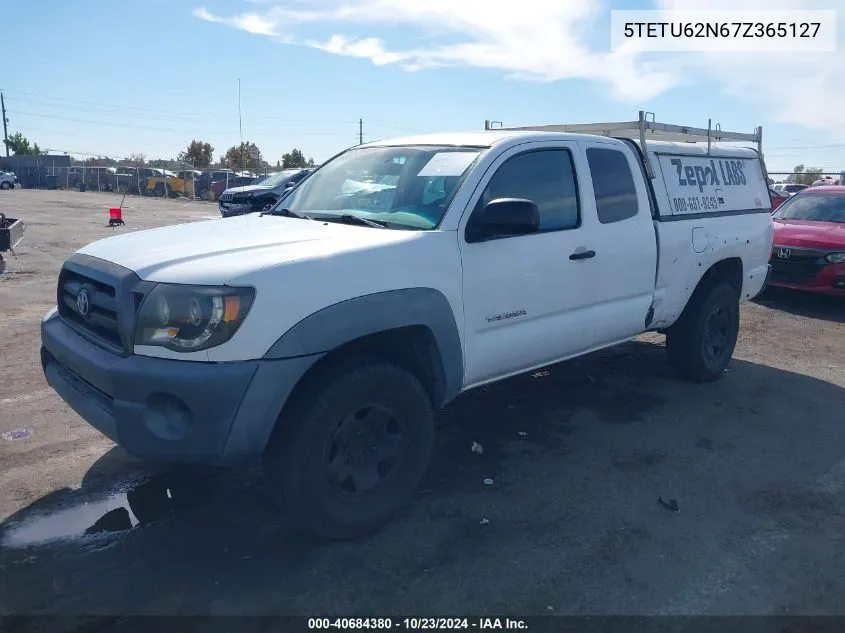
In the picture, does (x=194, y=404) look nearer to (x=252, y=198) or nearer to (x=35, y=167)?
(x=252, y=198)

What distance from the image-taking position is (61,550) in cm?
336

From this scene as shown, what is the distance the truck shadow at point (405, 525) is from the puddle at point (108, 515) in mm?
10

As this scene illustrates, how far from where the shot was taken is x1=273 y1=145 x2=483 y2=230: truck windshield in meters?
3.90

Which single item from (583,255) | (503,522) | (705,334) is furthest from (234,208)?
(503,522)

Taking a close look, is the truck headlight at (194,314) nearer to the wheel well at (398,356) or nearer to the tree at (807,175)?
the wheel well at (398,356)

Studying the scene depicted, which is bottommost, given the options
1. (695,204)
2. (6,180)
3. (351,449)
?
(351,449)

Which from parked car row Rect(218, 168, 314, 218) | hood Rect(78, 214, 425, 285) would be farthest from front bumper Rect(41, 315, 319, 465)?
parked car row Rect(218, 168, 314, 218)

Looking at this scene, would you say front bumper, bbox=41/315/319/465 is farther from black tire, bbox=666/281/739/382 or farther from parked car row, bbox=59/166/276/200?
parked car row, bbox=59/166/276/200

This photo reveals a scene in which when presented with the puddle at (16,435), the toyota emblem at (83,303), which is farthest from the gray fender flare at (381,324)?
the puddle at (16,435)

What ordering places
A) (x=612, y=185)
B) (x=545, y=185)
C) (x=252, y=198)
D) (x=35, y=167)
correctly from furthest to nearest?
(x=35, y=167)
(x=252, y=198)
(x=612, y=185)
(x=545, y=185)

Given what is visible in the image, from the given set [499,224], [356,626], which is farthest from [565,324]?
[356,626]

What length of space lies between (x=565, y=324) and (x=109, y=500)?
2.81 meters

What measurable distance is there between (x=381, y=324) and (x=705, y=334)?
3644mm

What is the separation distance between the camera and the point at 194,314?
2990mm
